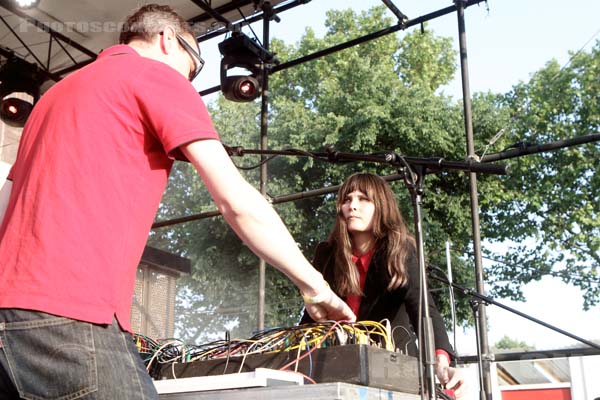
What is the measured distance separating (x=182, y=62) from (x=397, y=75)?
1689cm

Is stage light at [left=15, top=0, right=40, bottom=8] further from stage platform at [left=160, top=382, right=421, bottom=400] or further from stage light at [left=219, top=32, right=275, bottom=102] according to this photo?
stage platform at [left=160, top=382, right=421, bottom=400]

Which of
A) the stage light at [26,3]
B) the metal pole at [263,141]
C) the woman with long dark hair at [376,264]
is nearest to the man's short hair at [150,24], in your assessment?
the woman with long dark hair at [376,264]

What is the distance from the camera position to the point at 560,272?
14.2m

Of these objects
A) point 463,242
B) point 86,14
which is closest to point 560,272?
point 463,242

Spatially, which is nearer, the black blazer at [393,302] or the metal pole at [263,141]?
the black blazer at [393,302]

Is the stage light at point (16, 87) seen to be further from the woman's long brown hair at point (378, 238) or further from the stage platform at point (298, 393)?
the stage platform at point (298, 393)

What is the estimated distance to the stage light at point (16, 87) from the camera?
263 inches

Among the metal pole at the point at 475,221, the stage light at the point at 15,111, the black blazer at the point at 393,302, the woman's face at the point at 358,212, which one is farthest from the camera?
the stage light at the point at 15,111

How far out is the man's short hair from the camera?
1.39m

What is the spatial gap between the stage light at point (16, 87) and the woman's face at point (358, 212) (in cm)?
495

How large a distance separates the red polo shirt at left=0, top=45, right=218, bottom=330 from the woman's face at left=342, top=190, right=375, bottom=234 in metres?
1.58

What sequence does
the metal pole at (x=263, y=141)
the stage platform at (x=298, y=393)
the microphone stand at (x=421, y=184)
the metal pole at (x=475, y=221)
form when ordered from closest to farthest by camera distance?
the stage platform at (x=298, y=393) → the microphone stand at (x=421, y=184) → the metal pole at (x=475, y=221) → the metal pole at (x=263, y=141)

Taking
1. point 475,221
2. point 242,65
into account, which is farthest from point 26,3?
point 475,221

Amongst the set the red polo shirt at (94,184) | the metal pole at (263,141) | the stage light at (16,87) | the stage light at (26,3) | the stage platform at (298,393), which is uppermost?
the stage light at (26,3)
